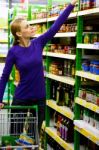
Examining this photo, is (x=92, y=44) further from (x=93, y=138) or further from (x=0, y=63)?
(x=0, y=63)

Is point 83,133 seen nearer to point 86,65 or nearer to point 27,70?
point 86,65

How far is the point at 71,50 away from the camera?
5.05m

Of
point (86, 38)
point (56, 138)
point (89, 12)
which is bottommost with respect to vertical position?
point (56, 138)

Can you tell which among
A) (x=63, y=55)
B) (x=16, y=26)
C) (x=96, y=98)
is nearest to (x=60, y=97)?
(x=63, y=55)

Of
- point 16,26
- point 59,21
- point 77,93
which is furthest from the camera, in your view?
point 77,93

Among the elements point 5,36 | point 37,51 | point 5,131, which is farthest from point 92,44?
point 5,36

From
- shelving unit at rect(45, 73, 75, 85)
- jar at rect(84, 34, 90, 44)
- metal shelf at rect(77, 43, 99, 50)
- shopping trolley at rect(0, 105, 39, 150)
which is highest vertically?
jar at rect(84, 34, 90, 44)

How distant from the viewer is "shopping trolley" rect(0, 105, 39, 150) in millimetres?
3740

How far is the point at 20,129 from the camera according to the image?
4273 mm

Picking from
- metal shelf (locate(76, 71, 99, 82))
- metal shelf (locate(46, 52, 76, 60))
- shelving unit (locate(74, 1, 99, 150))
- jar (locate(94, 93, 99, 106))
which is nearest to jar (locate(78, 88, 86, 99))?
shelving unit (locate(74, 1, 99, 150))

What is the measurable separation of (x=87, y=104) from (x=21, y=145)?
37.5 inches

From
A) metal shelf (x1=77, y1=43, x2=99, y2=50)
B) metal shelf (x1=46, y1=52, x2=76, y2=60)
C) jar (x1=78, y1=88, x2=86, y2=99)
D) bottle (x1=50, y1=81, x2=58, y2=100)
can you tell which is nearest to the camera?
metal shelf (x1=77, y1=43, x2=99, y2=50)

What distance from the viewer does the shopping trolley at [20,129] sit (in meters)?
3.74

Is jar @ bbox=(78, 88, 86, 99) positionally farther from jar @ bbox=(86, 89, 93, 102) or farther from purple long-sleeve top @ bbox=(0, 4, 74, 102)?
purple long-sleeve top @ bbox=(0, 4, 74, 102)
